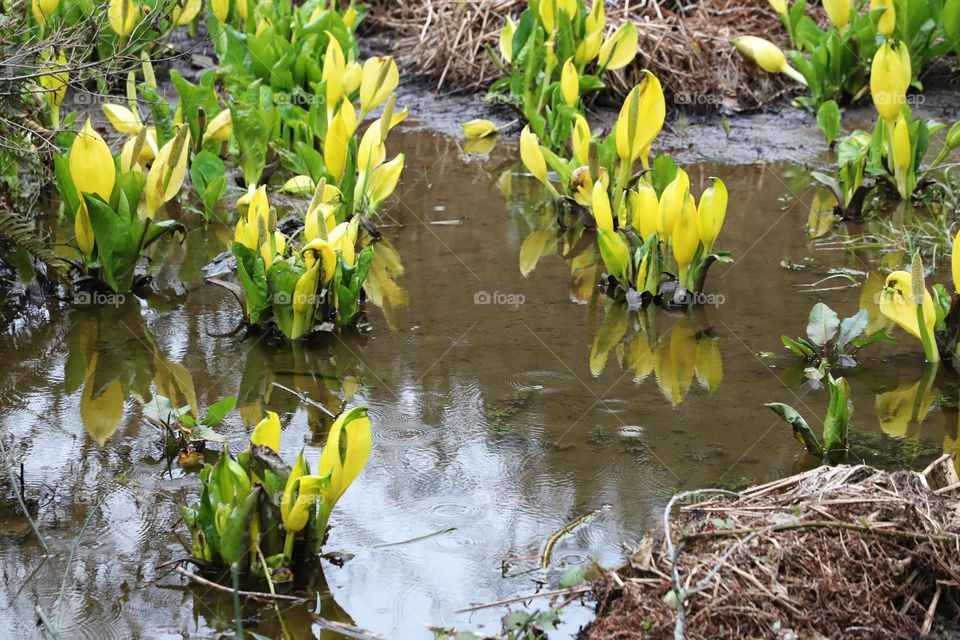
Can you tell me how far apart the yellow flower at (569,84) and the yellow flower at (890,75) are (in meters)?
1.39

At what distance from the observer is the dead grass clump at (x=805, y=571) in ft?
6.65

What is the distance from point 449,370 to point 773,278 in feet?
5.12

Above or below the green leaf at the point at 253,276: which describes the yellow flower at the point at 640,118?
above

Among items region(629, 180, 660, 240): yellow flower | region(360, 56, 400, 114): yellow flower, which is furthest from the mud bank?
region(629, 180, 660, 240): yellow flower

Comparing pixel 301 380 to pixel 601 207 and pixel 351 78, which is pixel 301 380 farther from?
pixel 351 78

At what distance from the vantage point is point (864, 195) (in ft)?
16.3

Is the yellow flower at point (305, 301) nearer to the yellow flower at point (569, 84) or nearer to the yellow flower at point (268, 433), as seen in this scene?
the yellow flower at point (268, 433)

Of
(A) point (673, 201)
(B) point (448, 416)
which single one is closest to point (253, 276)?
(B) point (448, 416)

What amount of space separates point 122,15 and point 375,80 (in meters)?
1.14

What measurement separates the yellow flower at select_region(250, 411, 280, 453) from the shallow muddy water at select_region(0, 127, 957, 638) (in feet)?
0.92

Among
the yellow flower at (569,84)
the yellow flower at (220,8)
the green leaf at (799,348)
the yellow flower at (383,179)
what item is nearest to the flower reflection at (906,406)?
the green leaf at (799,348)

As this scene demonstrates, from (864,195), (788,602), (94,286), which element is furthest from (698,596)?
(864,195)

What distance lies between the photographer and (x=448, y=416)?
3.14 m

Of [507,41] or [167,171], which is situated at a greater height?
[167,171]
